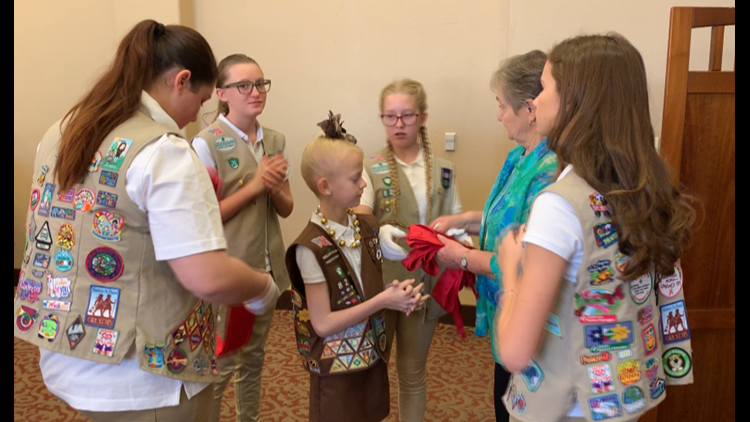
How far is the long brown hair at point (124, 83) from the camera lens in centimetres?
128

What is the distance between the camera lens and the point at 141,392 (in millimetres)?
1294

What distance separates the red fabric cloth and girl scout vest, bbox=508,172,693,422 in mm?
675

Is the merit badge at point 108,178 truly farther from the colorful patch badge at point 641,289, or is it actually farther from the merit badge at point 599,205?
the colorful patch badge at point 641,289

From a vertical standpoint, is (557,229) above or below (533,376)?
above

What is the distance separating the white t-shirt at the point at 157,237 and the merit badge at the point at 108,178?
0.03 m

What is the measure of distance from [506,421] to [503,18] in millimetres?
2399

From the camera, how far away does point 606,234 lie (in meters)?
1.23

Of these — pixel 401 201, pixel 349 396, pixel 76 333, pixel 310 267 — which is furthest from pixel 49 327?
pixel 401 201

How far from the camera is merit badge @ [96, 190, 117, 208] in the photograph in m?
1.25

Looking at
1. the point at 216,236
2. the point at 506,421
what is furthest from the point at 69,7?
the point at 506,421

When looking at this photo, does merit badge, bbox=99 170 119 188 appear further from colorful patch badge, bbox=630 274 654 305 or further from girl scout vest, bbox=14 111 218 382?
colorful patch badge, bbox=630 274 654 305

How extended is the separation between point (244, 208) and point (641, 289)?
1.54 meters

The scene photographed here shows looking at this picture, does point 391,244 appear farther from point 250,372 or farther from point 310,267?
point 250,372
